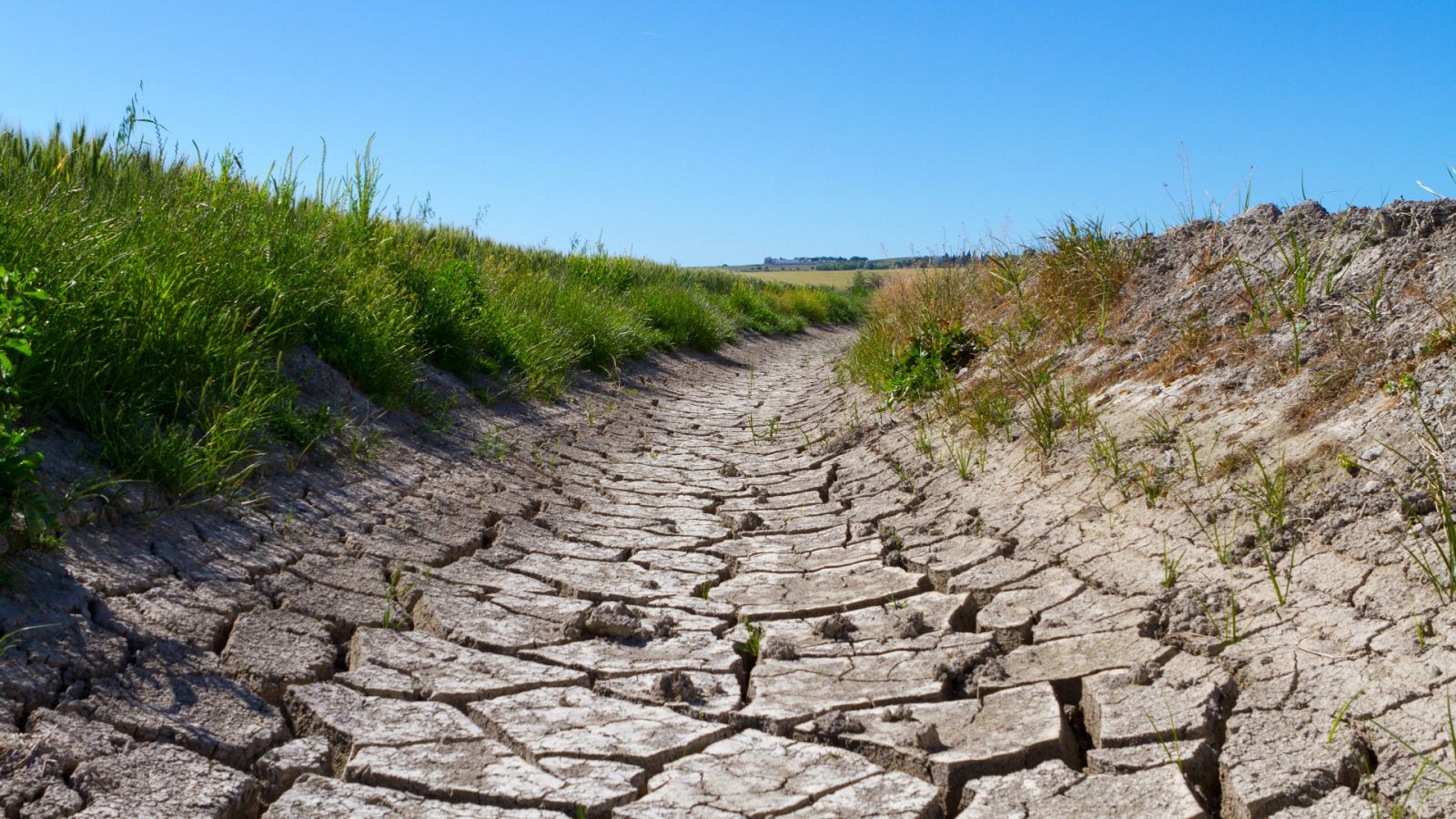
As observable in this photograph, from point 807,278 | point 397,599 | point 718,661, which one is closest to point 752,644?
point 718,661

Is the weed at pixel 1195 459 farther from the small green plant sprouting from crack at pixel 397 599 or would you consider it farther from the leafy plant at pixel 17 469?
the leafy plant at pixel 17 469

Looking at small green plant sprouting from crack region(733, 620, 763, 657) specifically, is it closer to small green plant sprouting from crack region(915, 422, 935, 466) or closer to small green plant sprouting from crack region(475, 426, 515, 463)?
small green plant sprouting from crack region(915, 422, 935, 466)

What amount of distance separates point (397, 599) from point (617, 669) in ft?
2.93

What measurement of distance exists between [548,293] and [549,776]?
7909 mm

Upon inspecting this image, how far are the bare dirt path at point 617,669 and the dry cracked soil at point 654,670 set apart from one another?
0.03ft

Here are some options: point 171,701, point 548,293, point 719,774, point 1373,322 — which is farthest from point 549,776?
point 548,293

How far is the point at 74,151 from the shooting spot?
5691 mm

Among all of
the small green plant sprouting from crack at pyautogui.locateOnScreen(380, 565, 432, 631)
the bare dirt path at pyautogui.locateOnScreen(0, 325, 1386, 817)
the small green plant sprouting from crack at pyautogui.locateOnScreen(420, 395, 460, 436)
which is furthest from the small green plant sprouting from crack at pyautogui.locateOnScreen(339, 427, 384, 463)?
the small green plant sprouting from crack at pyautogui.locateOnScreen(380, 565, 432, 631)

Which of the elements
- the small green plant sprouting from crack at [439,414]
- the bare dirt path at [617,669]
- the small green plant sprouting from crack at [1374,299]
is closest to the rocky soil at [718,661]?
the bare dirt path at [617,669]

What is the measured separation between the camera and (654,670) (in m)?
3.06

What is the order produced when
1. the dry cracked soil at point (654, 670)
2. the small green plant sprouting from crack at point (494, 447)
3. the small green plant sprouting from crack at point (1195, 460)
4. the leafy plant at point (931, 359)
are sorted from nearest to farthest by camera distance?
the dry cracked soil at point (654, 670) → the small green plant sprouting from crack at point (1195, 460) → the small green plant sprouting from crack at point (494, 447) → the leafy plant at point (931, 359)

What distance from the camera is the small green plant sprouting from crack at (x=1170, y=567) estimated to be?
3303mm

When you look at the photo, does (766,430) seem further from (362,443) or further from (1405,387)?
(1405,387)

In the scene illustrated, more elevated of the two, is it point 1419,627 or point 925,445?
point 925,445
